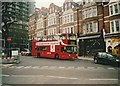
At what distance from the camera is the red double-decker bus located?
28.2m

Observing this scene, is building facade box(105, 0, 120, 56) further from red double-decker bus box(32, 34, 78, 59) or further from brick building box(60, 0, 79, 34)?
brick building box(60, 0, 79, 34)

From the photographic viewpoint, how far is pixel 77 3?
42.2m

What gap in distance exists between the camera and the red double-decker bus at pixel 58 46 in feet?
92.4

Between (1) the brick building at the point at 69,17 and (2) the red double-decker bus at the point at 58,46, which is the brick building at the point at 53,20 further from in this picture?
(2) the red double-decker bus at the point at 58,46

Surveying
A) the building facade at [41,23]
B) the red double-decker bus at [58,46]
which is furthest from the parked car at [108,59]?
the building facade at [41,23]

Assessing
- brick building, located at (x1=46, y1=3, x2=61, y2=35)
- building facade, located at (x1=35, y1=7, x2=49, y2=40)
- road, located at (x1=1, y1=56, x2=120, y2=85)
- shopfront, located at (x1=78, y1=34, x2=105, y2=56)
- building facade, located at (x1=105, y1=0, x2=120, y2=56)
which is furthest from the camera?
building facade, located at (x1=35, y1=7, x2=49, y2=40)

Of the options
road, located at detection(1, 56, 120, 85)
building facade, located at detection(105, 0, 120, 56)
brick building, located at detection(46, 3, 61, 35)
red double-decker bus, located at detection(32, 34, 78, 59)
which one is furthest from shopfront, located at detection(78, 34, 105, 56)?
road, located at detection(1, 56, 120, 85)

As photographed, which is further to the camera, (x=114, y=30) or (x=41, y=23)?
(x=41, y=23)

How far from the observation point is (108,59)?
2205cm

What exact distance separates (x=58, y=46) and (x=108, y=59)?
9.17 metres

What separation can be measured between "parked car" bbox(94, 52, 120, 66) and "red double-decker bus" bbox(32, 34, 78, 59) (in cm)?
535

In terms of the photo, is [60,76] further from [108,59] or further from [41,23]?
[41,23]

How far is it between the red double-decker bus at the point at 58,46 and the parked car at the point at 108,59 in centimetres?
535

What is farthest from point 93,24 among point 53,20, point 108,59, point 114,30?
point 53,20
